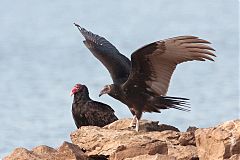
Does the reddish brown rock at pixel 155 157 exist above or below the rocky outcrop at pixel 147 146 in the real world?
below

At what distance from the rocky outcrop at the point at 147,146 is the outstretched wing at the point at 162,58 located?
1362 mm

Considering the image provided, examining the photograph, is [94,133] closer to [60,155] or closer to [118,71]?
[60,155]

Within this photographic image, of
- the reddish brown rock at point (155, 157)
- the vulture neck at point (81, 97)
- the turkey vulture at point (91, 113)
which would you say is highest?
the vulture neck at point (81, 97)

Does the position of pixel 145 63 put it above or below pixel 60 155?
above

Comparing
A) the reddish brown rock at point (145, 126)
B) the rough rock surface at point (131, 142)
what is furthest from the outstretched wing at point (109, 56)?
the rough rock surface at point (131, 142)

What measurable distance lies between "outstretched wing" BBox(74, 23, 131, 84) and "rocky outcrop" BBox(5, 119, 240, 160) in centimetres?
301

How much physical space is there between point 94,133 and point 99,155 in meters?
0.55

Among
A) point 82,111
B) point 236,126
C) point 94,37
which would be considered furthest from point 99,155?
point 94,37

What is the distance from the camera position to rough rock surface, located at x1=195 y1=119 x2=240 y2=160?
8.84 metres

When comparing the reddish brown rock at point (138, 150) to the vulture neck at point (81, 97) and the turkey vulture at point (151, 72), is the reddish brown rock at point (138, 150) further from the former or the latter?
the vulture neck at point (81, 97)

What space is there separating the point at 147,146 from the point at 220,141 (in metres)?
0.91

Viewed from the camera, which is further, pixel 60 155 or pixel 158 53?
pixel 158 53

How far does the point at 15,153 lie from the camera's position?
10102mm

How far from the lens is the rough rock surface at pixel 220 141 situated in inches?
348
